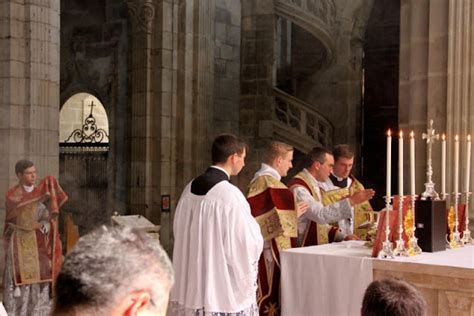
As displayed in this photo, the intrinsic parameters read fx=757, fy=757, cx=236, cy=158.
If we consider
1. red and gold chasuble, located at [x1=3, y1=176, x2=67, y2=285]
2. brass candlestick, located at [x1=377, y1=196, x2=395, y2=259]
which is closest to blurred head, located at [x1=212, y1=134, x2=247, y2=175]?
brass candlestick, located at [x1=377, y1=196, x2=395, y2=259]

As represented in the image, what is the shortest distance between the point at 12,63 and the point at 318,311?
5.24 meters

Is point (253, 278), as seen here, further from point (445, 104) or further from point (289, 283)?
point (445, 104)

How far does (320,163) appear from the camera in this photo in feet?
22.3

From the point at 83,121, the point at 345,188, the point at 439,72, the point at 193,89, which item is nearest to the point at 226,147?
the point at 345,188

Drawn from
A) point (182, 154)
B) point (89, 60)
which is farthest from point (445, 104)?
A: point (89, 60)

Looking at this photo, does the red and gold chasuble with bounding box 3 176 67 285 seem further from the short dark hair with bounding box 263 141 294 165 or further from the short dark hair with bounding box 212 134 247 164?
the short dark hair with bounding box 212 134 247 164

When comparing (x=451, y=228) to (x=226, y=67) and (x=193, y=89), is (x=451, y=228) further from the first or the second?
(x=226, y=67)

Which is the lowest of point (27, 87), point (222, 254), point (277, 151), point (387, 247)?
point (222, 254)

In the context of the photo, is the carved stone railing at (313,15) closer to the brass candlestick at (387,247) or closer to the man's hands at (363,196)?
the man's hands at (363,196)

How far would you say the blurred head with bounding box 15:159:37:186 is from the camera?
7406 mm

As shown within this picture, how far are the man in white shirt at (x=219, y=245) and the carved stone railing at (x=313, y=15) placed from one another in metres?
9.98

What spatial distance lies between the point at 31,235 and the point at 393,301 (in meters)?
5.77

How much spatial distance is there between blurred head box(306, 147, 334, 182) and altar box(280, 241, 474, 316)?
1130mm

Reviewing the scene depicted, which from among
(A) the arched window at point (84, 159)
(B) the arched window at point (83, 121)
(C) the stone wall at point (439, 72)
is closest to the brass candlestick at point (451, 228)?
(C) the stone wall at point (439, 72)
